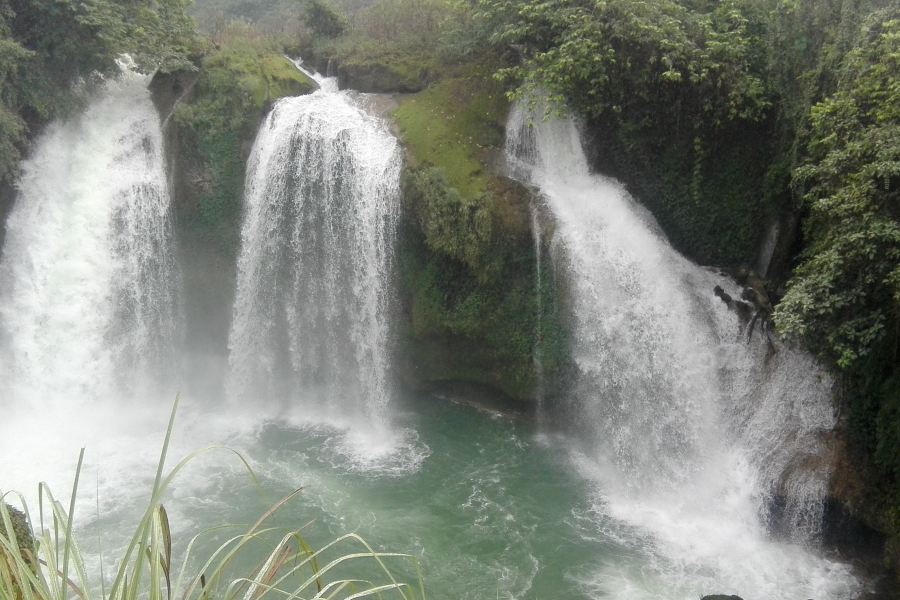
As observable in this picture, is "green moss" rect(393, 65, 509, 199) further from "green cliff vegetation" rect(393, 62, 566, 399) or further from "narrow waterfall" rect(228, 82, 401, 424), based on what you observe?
"narrow waterfall" rect(228, 82, 401, 424)

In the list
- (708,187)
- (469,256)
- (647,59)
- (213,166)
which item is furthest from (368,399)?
(647,59)

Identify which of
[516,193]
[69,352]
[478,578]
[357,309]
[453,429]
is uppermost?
[516,193]

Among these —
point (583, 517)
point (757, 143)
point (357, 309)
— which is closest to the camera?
point (583, 517)

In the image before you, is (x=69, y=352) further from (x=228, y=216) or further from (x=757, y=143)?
(x=757, y=143)

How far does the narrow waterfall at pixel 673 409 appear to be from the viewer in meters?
9.71

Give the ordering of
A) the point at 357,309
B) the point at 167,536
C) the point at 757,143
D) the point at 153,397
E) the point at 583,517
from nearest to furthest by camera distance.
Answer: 1. the point at 167,536
2. the point at 583,517
3. the point at 757,143
4. the point at 357,309
5. the point at 153,397

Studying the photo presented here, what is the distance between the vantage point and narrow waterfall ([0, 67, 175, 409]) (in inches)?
520

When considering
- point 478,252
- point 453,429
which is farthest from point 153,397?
point 478,252

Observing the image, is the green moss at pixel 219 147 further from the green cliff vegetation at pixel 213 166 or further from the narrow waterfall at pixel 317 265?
the narrow waterfall at pixel 317 265

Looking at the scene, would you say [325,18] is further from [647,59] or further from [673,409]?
[673,409]

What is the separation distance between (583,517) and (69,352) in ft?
34.1

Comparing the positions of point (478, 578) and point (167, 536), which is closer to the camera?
point (167, 536)

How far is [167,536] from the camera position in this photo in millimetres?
2764

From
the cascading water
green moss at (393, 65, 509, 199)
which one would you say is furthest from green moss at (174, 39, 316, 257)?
green moss at (393, 65, 509, 199)
